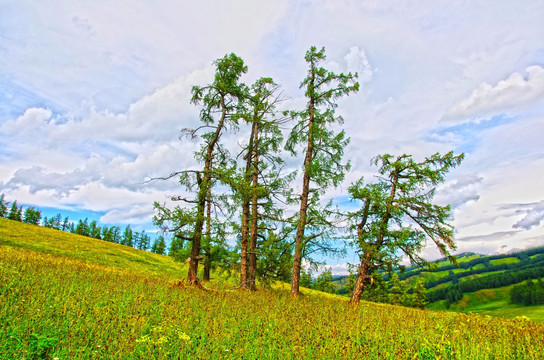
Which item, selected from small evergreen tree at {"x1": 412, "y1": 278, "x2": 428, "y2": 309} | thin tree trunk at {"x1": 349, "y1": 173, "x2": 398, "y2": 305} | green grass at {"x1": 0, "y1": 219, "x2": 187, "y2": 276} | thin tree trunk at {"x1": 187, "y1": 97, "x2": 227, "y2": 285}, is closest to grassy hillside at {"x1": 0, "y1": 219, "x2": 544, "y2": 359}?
thin tree trunk at {"x1": 187, "y1": 97, "x2": 227, "y2": 285}

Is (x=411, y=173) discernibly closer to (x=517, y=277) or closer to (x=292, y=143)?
(x=292, y=143)

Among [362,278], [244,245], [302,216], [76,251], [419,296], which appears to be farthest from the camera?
[419,296]

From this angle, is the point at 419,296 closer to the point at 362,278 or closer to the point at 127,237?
the point at 362,278

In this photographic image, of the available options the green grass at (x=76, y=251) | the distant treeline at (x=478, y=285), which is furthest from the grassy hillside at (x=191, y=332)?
the distant treeline at (x=478, y=285)

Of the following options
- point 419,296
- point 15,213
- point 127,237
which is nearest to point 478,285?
point 419,296

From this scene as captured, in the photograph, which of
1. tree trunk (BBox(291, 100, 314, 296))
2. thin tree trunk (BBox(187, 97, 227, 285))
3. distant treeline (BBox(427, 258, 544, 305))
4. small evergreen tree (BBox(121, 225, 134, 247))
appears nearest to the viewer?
thin tree trunk (BBox(187, 97, 227, 285))

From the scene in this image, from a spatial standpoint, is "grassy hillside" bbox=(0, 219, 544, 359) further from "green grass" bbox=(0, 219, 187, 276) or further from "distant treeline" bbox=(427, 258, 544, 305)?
"distant treeline" bbox=(427, 258, 544, 305)

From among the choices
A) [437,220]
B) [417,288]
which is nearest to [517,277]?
[417,288]

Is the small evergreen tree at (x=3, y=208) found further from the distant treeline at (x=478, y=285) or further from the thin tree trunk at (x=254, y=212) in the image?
the distant treeline at (x=478, y=285)

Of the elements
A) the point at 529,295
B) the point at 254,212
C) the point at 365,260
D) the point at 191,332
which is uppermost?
the point at 254,212

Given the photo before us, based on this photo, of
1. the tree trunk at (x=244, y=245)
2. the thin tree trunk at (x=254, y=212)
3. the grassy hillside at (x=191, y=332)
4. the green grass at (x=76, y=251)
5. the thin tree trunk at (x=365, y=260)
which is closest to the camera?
the grassy hillside at (x=191, y=332)

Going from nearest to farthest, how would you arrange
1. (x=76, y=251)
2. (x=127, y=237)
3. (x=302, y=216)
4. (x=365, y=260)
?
(x=302, y=216) → (x=365, y=260) → (x=76, y=251) → (x=127, y=237)

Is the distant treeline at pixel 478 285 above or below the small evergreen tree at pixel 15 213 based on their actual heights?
below

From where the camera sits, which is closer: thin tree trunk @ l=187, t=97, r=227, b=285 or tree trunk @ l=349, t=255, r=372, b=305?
thin tree trunk @ l=187, t=97, r=227, b=285
